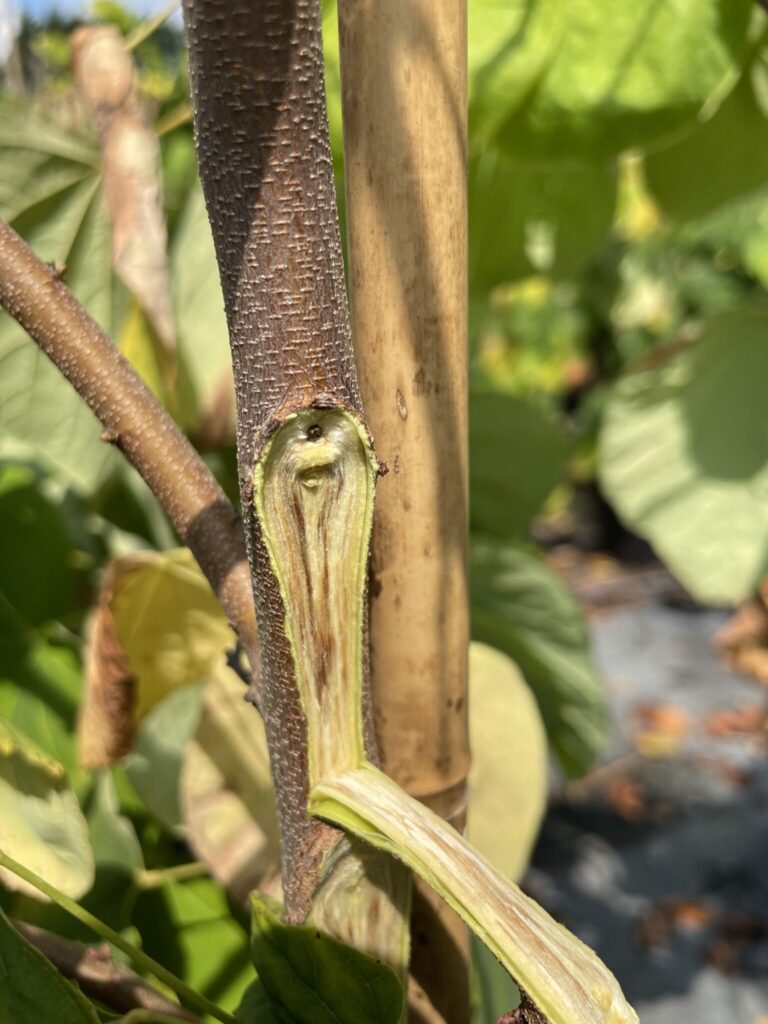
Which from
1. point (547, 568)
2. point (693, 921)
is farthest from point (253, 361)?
point (693, 921)

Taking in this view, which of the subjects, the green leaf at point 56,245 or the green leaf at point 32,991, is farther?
the green leaf at point 56,245

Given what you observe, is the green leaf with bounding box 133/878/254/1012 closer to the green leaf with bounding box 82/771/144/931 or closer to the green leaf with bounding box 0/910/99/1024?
the green leaf with bounding box 82/771/144/931

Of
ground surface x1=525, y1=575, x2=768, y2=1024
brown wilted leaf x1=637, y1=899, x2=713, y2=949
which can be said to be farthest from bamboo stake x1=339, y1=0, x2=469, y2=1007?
brown wilted leaf x1=637, y1=899, x2=713, y2=949

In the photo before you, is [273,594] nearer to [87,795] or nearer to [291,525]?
[291,525]

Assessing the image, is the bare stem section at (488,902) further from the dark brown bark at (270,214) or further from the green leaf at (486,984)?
the green leaf at (486,984)

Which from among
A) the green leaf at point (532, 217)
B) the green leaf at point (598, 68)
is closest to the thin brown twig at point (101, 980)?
the green leaf at point (598, 68)

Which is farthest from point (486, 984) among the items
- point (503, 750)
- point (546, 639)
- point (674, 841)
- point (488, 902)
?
point (674, 841)
